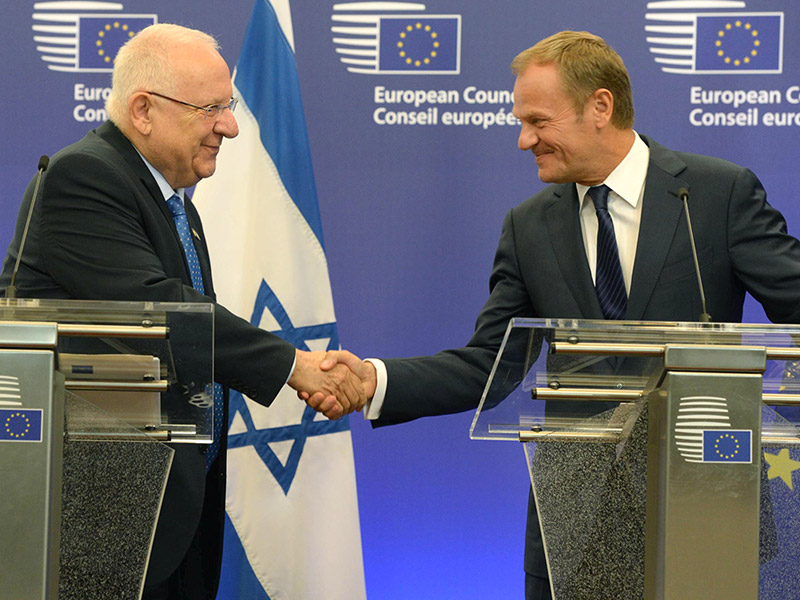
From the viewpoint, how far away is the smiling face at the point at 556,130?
250 centimetres

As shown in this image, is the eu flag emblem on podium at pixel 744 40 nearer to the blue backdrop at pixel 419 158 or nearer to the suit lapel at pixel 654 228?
the blue backdrop at pixel 419 158

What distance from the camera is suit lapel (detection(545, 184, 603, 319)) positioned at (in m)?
2.36

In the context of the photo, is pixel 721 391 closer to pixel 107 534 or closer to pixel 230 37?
pixel 107 534

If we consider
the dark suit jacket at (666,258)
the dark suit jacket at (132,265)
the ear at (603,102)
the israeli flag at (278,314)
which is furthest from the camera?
the israeli flag at (278,314)

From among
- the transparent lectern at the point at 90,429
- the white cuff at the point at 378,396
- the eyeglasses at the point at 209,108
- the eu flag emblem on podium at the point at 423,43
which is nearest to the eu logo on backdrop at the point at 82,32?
the eu flag emblem on podium at the point at 423,43

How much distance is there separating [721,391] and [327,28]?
2556 mm

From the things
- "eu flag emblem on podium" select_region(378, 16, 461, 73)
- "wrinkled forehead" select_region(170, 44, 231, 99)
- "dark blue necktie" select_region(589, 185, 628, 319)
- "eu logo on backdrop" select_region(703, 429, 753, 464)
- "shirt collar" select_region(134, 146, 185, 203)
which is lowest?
"eu logo on backdrop" select_region(703, 429, 753, 464)

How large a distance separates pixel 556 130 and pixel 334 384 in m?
0.86

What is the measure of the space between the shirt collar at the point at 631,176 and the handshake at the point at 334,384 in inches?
28.1

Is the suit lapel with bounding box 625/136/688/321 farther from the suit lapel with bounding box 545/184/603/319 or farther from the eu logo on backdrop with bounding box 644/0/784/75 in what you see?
the eu logo on backdrop with bounding box 644/0/784/75

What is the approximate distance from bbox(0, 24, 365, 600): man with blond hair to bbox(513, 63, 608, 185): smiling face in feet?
2.45

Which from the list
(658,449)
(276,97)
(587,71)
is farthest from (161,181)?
(658,449)

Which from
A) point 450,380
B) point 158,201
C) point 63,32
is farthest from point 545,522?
point 63,32

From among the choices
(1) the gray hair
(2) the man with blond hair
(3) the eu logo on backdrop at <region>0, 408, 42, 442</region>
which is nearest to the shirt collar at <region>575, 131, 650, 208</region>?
(2) the man with blond hair
